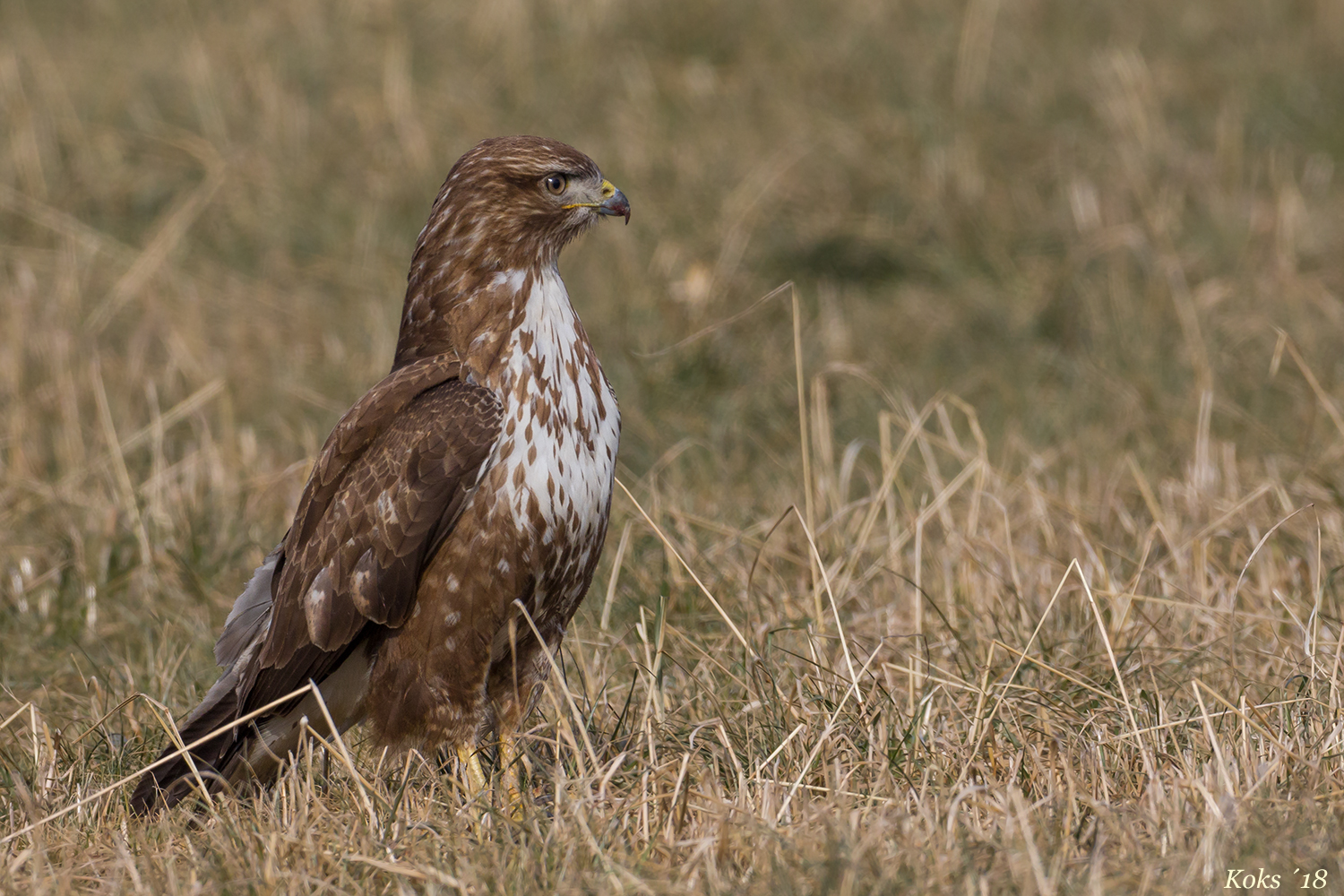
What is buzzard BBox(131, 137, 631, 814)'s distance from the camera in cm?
368

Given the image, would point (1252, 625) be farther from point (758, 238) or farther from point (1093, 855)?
point (758, 238)

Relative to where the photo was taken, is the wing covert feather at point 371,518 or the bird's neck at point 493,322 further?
the bird's neck at point 493,322

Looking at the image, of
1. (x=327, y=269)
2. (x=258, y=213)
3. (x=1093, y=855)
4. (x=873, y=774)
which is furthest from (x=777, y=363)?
(x=1093, y=855)

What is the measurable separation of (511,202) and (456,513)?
80 centimetres

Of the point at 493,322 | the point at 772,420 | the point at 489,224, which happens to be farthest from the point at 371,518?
the point at 772,420

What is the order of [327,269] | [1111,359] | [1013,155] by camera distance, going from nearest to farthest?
[1111,359], [327,269], [1013,155]

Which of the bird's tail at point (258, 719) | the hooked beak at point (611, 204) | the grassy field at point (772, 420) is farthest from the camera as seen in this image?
the hooked beak at point (611, 204)

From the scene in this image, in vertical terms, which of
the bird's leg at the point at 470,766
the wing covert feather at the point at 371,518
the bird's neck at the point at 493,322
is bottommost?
the bird's leg at the point at 470,766

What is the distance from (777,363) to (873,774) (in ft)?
12.6

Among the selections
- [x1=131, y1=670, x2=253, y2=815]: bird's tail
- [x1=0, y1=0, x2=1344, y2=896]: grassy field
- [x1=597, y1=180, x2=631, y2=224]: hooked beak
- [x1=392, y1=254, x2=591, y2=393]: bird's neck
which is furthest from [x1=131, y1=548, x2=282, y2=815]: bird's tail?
[x1=597, y1=180, x2=631, y2=224]: hooked beak

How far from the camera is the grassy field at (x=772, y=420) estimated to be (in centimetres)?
331

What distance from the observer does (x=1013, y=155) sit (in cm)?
912

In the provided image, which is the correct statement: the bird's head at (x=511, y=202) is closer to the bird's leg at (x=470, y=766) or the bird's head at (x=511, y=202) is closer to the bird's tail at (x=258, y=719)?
the bird's tail at (x=258, y=719)

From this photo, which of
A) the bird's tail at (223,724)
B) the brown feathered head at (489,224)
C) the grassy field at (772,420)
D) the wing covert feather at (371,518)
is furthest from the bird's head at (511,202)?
the grassy field at (772,420)
